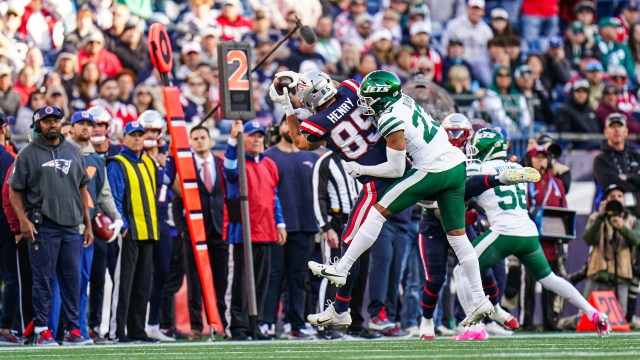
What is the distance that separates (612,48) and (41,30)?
9665 millimetres

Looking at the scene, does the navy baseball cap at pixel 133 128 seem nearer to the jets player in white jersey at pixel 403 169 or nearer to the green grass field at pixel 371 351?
the green grass field at pixel 371 351

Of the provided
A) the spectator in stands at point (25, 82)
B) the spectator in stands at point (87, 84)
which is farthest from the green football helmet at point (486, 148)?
the spectator in stands at point (25, 82)

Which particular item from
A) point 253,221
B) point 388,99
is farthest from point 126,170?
point 388,99

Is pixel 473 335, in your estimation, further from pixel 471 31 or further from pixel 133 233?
pixel 471 31

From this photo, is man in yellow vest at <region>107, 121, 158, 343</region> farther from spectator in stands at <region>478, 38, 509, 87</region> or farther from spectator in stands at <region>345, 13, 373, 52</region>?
spectator in stands at <region>478, 38, 509, 87</region>

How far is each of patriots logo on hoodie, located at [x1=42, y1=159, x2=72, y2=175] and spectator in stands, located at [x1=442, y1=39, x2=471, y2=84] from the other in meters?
8.52

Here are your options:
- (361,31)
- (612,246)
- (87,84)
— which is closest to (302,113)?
(87,84)

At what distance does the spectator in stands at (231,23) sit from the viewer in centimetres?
2038

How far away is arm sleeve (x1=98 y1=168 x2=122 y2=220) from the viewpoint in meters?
13.9

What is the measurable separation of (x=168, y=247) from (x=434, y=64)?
24.1 ft

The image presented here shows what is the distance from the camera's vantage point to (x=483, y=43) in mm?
22281

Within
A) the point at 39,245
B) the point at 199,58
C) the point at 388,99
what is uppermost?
the point at 199,58

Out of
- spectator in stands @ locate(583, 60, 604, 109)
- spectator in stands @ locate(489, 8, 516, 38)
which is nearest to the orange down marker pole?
spectator in stands @ locate(583, 60, 604, 109)

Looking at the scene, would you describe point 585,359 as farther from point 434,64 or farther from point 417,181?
point 434,64
